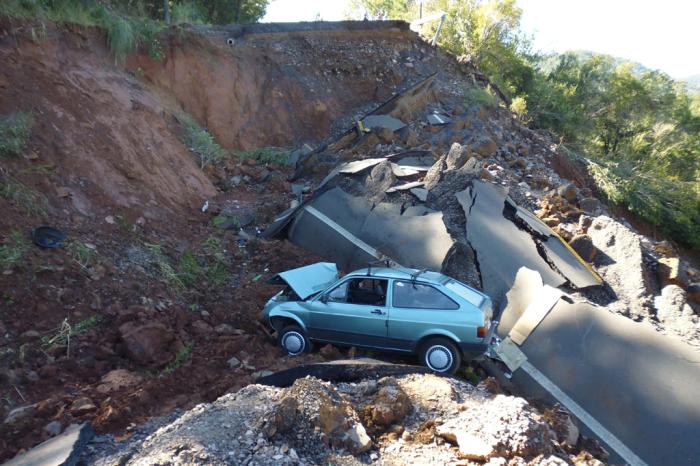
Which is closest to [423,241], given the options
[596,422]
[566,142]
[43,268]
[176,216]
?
[596,422]

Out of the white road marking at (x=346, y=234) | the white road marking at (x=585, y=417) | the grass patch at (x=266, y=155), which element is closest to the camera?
the white road marking at (x=585, y=417)

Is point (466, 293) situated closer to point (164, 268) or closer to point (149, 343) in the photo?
point (149, 343)

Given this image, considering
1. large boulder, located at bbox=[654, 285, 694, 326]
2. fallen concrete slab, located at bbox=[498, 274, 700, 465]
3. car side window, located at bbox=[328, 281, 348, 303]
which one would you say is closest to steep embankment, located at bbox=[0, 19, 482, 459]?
car side window, located at bbox=[328, 281, 348, 303]

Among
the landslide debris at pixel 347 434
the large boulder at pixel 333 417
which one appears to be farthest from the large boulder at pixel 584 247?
the large boulder at pixel 333 417

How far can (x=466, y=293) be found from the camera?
21.6 ft

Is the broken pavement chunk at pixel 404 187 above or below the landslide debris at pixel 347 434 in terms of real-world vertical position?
above

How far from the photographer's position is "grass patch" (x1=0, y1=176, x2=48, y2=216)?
7.60 m

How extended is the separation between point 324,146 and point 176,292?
705cm

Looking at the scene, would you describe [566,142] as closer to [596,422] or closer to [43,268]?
[596,422]

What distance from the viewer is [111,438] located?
4.80 meters

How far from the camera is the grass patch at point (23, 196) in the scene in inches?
299

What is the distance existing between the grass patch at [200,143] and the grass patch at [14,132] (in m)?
4.03

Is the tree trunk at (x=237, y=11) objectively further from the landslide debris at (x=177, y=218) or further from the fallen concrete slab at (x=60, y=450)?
the fallen concrete slab at (x=60, y=450)

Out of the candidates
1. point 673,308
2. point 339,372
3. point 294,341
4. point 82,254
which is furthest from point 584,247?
point 82,254
